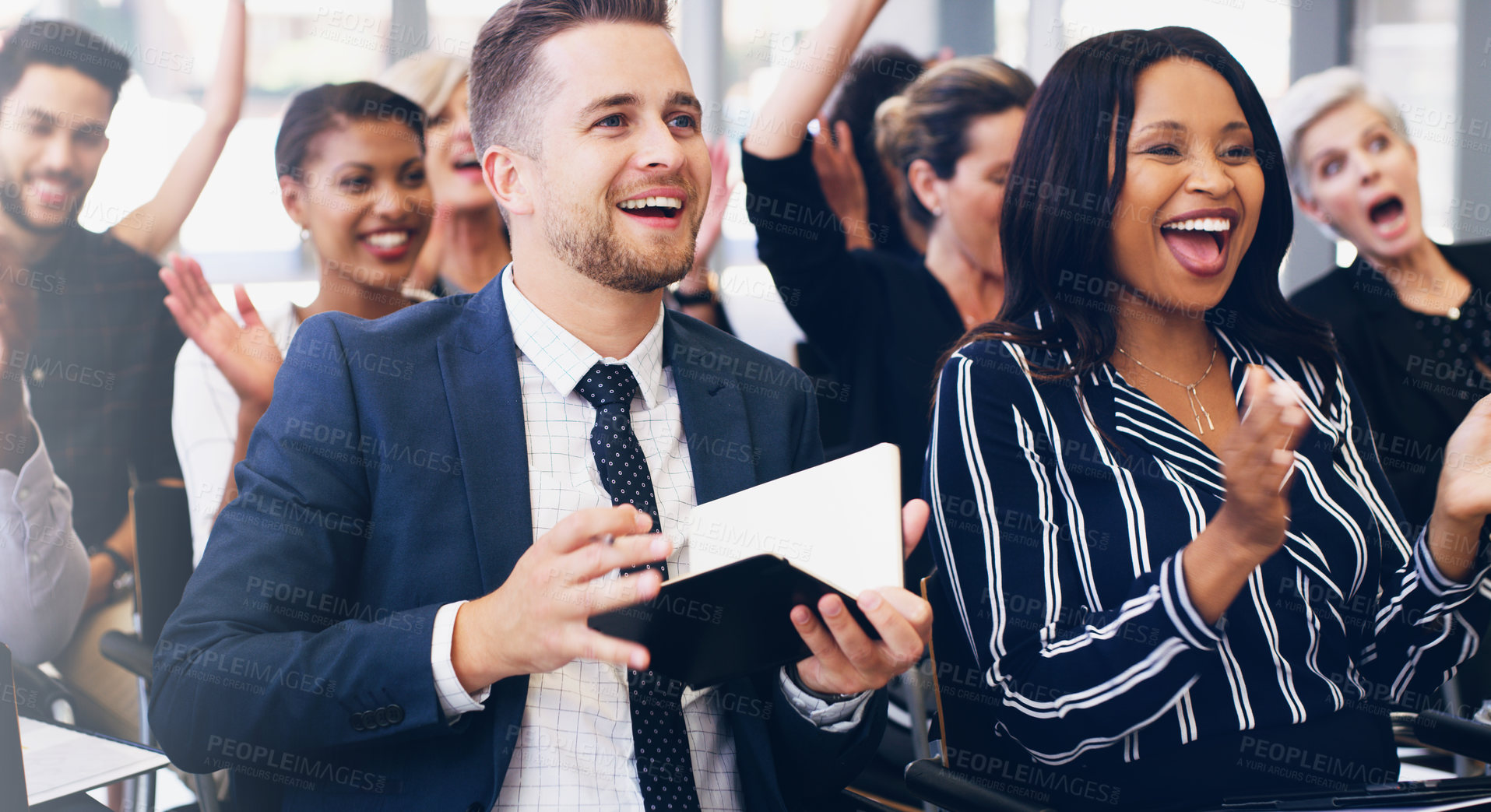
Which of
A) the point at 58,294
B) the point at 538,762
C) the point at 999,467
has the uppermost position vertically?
the point at 58,294

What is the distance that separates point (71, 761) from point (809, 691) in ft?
3.27

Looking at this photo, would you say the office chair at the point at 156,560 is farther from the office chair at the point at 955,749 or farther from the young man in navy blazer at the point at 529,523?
the office chair at the point at 955,749

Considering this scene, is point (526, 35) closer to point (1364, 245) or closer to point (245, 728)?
point (245, 728)

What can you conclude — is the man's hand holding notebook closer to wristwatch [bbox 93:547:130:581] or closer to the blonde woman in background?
the blonde woman in background

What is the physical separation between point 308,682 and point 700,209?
2.63 ft

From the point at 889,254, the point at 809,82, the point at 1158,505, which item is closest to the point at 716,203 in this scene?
the point at 889,254

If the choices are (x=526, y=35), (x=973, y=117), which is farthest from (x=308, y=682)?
(x=973, y=117)

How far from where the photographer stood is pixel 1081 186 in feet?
5.52

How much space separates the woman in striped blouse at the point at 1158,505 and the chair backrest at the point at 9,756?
1234 millimetres

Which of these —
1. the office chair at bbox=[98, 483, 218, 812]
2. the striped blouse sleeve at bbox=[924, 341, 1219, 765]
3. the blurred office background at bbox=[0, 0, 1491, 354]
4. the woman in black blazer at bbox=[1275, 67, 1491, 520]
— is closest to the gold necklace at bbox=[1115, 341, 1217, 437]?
the striped blouse sleeve at bbox=[924, 341, 1219, 765]

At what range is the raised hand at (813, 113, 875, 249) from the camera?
9.92ft

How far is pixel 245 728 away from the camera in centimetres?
118

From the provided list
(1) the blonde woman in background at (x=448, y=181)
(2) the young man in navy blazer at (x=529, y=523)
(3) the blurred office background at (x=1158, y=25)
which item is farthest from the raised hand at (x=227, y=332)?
(2) the young man in navy blazer at (x=529, y=523)

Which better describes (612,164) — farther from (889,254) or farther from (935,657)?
(889,254)
